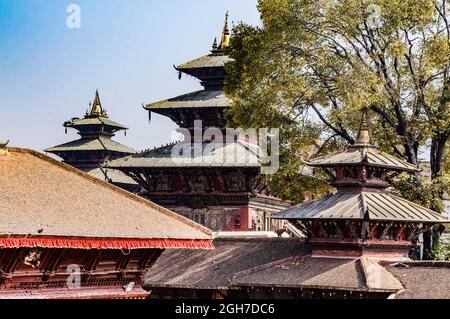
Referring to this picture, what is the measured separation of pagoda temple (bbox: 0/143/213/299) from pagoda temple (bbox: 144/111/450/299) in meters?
2.65

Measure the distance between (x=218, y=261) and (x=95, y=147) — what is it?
97.4 feet

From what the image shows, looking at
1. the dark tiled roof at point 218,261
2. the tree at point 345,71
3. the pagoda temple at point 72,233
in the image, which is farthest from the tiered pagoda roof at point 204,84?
the pagoda temple at point 72,233

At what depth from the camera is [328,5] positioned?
88.1 feet

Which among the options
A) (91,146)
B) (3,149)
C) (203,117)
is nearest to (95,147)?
(91,146)

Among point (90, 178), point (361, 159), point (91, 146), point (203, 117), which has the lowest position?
point (90, 178)

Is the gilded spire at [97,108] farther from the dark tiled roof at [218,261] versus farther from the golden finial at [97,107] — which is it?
the dark tiled roof at [218,261]

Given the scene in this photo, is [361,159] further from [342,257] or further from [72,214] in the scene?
[72,214]

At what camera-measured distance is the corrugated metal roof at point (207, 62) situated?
128ft

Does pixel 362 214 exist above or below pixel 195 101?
below

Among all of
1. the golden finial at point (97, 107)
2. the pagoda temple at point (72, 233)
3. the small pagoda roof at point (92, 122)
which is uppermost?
the golden finial at point (97, 107)

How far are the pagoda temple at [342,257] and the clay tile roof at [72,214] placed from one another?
8.66ft

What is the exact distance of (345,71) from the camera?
27.0 metres

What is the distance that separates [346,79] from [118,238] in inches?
467

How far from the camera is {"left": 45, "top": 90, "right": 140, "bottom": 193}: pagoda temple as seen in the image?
5103 centimetres
